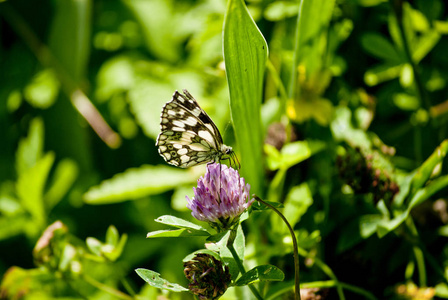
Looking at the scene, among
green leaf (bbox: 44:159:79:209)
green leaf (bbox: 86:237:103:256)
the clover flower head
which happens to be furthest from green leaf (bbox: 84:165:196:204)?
the clover flower head

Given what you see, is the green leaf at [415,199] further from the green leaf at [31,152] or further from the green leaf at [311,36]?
the green leaf at [31,152]

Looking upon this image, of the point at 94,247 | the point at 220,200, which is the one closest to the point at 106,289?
the point at 94,247

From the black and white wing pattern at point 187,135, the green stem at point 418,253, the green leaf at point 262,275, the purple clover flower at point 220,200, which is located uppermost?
the black and white wing pattern at point 187,135

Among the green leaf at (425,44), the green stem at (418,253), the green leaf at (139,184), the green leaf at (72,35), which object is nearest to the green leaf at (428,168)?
the green stem at (418,253)

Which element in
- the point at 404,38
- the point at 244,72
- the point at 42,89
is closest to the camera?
the point at 244,72

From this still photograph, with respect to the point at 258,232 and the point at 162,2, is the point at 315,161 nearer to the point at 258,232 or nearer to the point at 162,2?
the point at 258,232

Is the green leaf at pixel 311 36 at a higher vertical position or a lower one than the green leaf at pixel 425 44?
higher

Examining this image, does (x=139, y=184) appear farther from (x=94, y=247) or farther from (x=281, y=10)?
(x=281, y=10)
